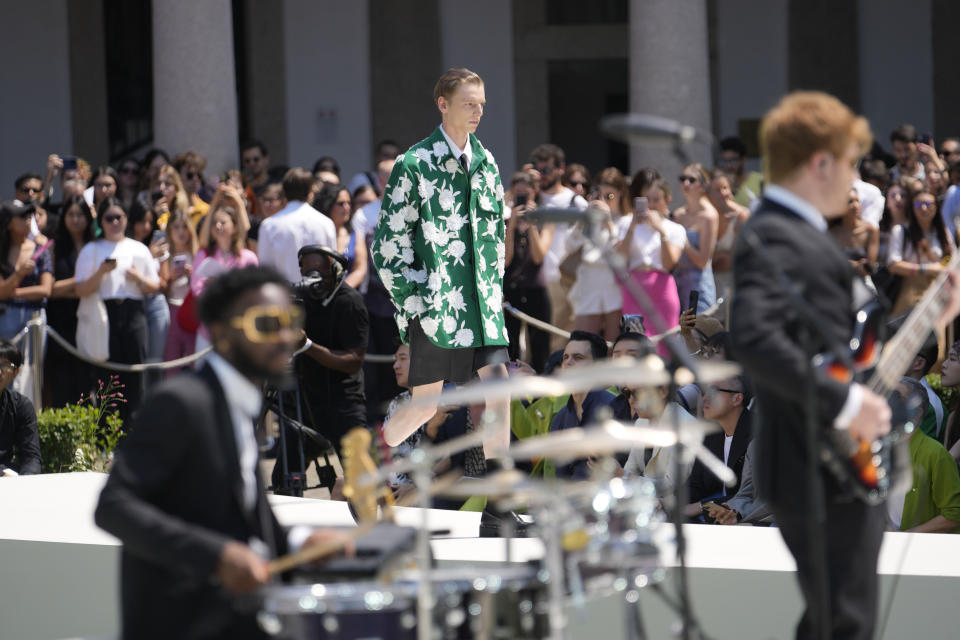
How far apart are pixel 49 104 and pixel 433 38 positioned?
4249mm

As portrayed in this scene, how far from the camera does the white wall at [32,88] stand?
17016 mm

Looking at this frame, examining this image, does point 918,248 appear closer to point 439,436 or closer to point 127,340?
point 439,436

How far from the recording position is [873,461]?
3668mm

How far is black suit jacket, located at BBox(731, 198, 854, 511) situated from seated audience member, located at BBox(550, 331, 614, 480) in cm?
366

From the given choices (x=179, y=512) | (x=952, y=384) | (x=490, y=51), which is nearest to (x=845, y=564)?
(x=179, y=512)

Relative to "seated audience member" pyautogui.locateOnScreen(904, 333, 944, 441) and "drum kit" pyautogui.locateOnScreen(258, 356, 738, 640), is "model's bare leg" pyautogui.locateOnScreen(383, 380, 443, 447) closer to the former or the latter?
"drum kit" pyautogui.locateOnScreen(258, 356, 738, 640)

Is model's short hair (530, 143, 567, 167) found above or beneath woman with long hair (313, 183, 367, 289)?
above

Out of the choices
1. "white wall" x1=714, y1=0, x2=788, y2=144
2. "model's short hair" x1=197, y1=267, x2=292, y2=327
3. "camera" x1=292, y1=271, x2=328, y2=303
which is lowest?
"camera" x1=292, y1=271, x2=328, y2=303

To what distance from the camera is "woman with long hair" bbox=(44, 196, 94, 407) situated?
10289 mm

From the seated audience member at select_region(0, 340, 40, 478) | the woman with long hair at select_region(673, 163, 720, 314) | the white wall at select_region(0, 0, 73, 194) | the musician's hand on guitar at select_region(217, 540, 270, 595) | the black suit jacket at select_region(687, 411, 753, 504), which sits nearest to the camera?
the musician's hand on guitar at select_region(217, 540, 270, 595)

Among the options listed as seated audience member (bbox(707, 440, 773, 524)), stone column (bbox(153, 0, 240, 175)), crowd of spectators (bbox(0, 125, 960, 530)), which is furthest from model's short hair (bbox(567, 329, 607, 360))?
stone column (bbox(153, 0, 240, 175))

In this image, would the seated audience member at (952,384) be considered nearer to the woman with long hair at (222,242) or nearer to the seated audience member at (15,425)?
the woman with long hair at (222,242)

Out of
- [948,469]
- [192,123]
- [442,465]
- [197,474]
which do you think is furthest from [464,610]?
[192,123]

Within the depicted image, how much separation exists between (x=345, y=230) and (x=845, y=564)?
7.29 m
